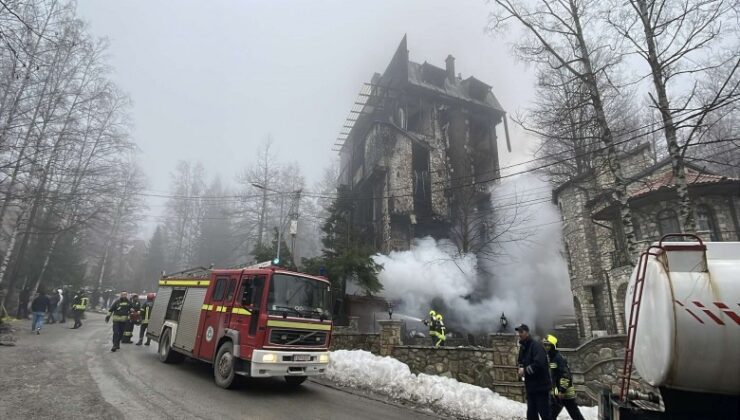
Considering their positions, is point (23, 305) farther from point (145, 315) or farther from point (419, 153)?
point (419, 153)

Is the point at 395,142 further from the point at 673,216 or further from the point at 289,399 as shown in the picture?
the point at 289,399

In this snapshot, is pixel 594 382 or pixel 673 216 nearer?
pixel 594 382

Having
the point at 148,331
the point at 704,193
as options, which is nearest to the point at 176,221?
the point at 148,331

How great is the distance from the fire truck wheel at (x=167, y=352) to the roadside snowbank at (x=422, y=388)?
424 centimetres

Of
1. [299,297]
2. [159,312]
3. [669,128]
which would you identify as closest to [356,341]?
[299,297]

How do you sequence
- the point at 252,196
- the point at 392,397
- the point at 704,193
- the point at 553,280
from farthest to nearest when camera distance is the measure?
the point at 252,196 < the point at 553,280 < the point at 704,193 < the point at 392,397

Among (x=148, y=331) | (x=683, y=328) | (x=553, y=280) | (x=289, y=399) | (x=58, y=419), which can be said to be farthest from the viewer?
(x=553, y=280)

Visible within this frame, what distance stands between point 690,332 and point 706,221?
778 inches

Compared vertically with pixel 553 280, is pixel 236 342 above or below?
below

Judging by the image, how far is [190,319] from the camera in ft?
31.6

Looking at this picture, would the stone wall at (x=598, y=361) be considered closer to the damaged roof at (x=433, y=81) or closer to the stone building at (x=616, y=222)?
the stone building at (x=616, y=222)

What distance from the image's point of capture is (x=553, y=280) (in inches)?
1160

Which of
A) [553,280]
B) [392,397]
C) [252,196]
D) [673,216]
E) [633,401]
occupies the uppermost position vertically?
[252,196]

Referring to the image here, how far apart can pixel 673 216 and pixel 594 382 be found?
12656 mm
